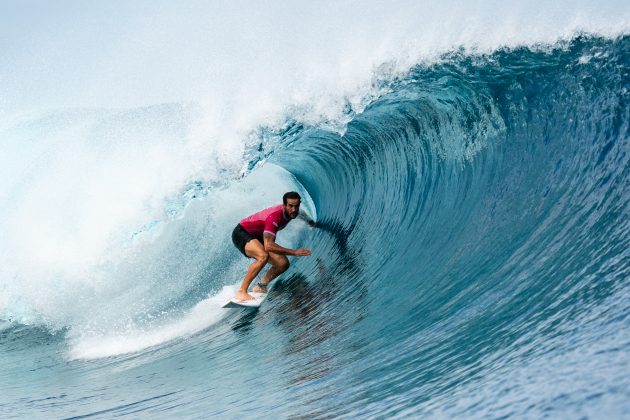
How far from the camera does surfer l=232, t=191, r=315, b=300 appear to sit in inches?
248

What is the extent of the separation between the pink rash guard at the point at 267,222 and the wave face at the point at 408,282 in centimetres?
68

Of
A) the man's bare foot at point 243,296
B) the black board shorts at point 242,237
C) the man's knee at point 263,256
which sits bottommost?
the man's bare foot at point 243,296

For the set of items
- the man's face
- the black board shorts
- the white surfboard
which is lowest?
the white surfboard

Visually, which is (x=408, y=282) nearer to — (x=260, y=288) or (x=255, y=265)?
(x=255, y=265)

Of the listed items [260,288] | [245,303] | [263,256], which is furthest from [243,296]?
[263,256]

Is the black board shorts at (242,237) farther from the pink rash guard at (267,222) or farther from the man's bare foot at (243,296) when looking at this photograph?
the man's bare foot at (243,296)

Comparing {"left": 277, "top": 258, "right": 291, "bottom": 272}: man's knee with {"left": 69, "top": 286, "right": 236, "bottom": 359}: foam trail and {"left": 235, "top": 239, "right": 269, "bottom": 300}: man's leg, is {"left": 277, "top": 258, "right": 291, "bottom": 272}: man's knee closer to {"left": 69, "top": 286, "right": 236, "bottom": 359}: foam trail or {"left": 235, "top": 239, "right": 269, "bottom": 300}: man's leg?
{"left": 235, "top": 239, "right": 269, "bottom": 300}: man's leg

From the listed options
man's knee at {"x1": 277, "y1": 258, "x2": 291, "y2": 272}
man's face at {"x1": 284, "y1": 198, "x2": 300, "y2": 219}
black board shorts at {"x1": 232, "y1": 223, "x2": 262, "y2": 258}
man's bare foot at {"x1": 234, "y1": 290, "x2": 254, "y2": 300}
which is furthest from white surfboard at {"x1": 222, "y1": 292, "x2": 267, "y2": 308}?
man's face at {"x1": 284, "y1": 198, "x2": 300, "y2": 219}

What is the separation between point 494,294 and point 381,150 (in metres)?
5.39

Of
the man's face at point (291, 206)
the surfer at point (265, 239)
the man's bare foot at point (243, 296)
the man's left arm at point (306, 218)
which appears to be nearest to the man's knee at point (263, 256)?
the surfer at point (265, 239)

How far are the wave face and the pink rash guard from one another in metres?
0.68

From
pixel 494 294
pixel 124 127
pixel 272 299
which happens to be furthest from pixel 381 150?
pixel 494 294

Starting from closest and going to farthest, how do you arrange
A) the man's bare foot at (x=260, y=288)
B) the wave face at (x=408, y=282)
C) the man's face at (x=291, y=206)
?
the wave face at (x=408, y=282) → the man's face at (x=291, y=206) → the man's bare foot at (x=260, y=288)

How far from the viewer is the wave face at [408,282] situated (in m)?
2.64
